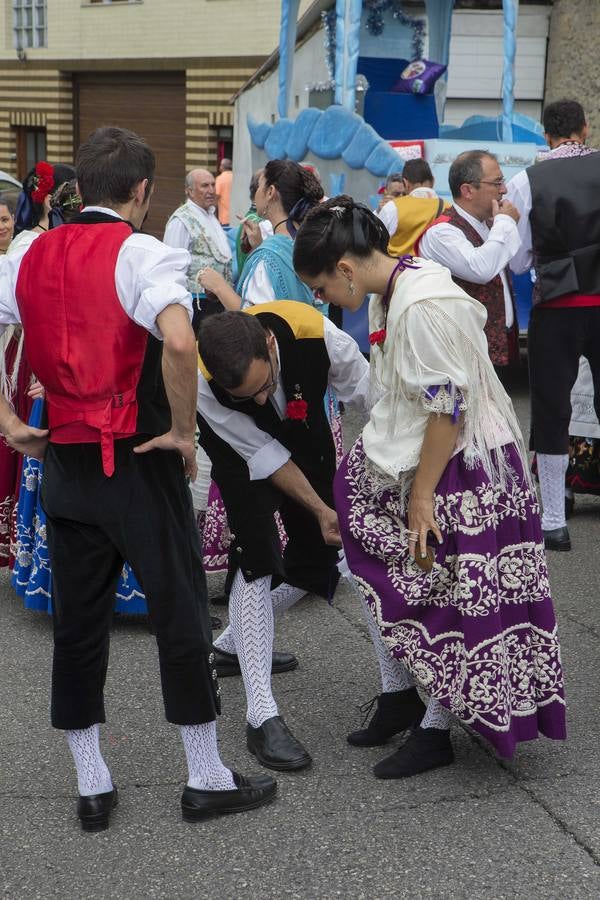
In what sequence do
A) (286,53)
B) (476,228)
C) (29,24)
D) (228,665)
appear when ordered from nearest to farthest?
(228,665)
(476,228)
(286,53)
(29,24)

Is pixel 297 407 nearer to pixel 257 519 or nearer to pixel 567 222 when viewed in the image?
pixel 257 519

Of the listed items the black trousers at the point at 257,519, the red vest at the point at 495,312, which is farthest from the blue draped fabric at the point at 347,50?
the black trousers at the point at 257,519

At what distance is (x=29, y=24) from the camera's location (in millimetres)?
23844

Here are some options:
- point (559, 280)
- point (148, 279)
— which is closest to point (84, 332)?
point (148, 279)

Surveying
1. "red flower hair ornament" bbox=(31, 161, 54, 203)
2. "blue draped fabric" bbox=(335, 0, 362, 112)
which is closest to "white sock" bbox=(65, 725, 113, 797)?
"red flower hair ornament" bbox=(31, 161, 54, 203)

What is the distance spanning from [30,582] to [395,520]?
73.4 inches

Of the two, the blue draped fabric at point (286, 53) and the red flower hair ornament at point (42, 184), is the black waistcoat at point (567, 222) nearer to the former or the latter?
the red flower hair ornament at point (42, 184)

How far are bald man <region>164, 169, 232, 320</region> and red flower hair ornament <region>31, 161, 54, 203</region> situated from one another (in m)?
2.69

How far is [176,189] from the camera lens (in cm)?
2095

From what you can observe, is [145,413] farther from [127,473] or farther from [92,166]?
[92,166]

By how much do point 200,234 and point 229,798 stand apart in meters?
5.03

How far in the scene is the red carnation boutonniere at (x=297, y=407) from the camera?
10.7 ft

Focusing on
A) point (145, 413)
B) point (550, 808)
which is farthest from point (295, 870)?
point (145, 413)

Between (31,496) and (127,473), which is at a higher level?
(127,473)
